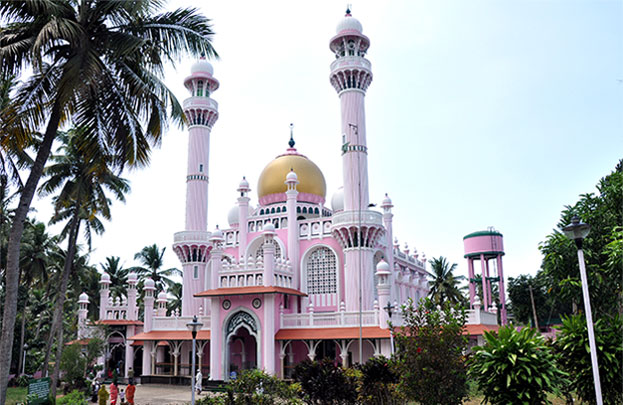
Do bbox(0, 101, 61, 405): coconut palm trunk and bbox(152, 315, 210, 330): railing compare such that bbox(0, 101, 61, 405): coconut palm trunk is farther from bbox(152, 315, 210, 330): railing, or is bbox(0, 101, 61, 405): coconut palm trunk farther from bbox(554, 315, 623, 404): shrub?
bbox(152, 315, 210, 330): railing

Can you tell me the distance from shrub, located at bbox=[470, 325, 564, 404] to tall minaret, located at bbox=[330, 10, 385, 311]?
16119mm

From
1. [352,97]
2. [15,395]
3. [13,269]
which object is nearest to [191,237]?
[15,395]

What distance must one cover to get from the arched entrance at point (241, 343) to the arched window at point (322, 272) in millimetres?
4653

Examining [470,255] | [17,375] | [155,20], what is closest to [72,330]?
[17,375]

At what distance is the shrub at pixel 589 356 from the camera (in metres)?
11.9

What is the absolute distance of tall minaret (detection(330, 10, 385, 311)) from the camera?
96.5 ft

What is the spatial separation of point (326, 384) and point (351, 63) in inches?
852

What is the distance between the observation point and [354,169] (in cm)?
3112

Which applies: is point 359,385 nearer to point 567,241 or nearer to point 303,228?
point 567,241

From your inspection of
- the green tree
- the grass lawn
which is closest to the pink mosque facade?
the grass lawn

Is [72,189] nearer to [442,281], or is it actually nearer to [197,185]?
[197,185]

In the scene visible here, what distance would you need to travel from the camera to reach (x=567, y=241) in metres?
18.9

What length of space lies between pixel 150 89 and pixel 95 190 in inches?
431

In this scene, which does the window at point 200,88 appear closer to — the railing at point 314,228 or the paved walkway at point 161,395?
the railing at point 314,228
